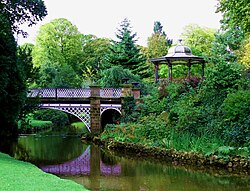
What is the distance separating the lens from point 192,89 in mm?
20938

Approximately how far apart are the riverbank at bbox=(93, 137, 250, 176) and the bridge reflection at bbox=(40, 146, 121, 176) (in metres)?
1.64

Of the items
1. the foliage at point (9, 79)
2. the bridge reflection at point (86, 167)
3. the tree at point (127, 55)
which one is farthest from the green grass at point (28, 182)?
the tree at point (127, 55)

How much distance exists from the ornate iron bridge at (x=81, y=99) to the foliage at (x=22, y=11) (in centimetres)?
837

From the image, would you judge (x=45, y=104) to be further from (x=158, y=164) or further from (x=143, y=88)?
(x=158, y=164)

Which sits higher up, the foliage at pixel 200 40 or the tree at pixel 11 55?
the foliage at pixel 200 40

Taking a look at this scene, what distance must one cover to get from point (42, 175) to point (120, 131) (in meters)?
10.8

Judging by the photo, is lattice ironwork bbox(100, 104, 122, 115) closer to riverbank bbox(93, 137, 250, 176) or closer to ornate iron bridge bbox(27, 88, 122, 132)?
ornate iron bridge bbox(27, 88, 122, 132)

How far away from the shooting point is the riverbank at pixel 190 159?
1384 centimetres

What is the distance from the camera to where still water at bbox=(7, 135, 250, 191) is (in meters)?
11.5

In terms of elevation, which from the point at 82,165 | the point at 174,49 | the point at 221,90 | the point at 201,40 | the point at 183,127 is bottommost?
the point at 82,165

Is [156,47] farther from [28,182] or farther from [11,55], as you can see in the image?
[28,182]

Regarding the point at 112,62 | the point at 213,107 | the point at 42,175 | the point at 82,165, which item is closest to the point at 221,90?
the point at 213,107

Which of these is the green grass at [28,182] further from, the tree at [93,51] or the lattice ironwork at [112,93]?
the tree at [93,51]

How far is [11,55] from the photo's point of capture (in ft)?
49.4
